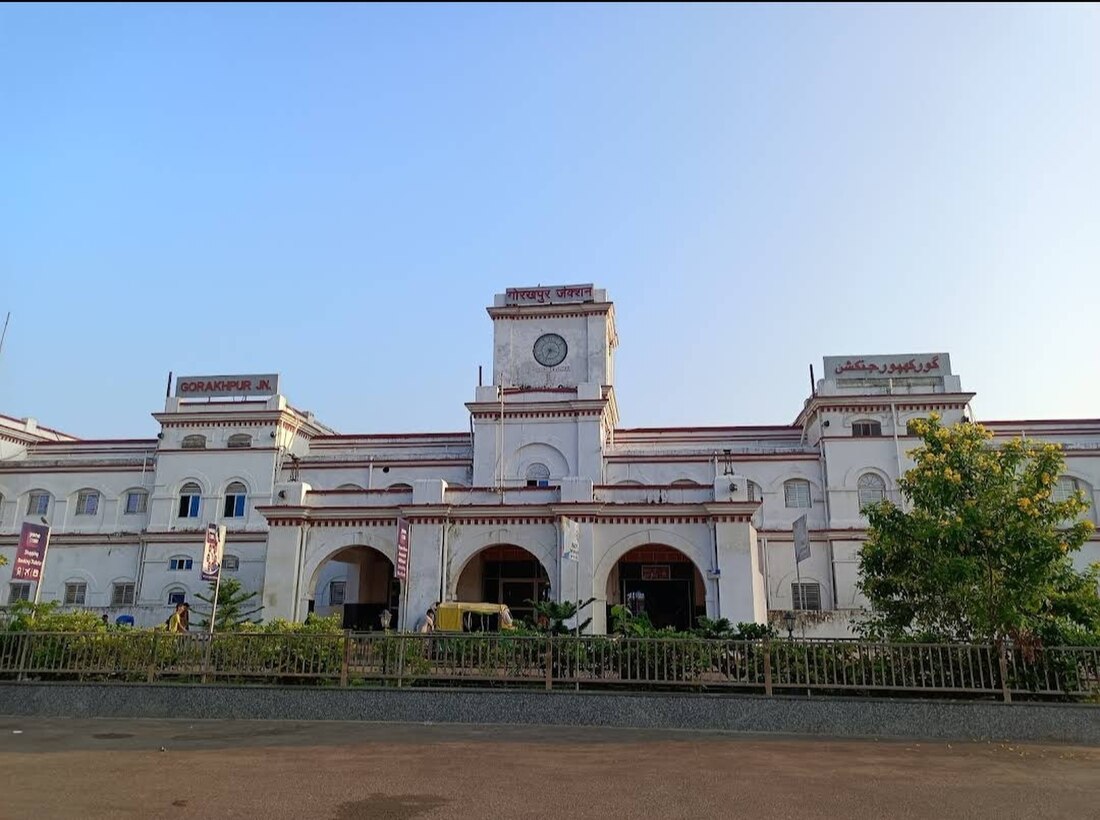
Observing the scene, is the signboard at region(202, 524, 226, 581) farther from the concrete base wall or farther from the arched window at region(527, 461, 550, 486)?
the arched window at region(527, 461, 550, 486)

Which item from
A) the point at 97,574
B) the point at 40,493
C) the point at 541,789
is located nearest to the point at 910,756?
the point at 541,789

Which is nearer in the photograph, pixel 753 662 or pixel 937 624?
pixel 753 662

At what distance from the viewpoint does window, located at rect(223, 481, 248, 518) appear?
1219 inches

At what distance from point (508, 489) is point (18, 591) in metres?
21.4

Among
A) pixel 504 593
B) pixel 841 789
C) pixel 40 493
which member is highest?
pixel 40 493

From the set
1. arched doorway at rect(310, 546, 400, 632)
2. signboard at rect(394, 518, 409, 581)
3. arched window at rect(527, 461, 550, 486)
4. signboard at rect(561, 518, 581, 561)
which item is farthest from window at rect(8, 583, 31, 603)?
signboard at rect(561, 518, 581, 561)

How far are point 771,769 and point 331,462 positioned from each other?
2568cm

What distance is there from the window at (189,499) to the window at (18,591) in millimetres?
6566

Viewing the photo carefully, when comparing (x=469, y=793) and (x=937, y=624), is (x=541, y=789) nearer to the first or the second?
(x=469, y=793)

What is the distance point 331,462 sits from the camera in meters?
32.0

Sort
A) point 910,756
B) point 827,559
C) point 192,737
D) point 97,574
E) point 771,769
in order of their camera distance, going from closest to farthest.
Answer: point 771,769
point 910,756
point 192,737
point 827,559
point 97,574

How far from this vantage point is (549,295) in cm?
3325

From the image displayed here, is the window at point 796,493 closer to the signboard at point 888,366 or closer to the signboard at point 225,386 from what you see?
the signboard at point 888,366

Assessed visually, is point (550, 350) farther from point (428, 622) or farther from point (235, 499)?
point (428, 622)
